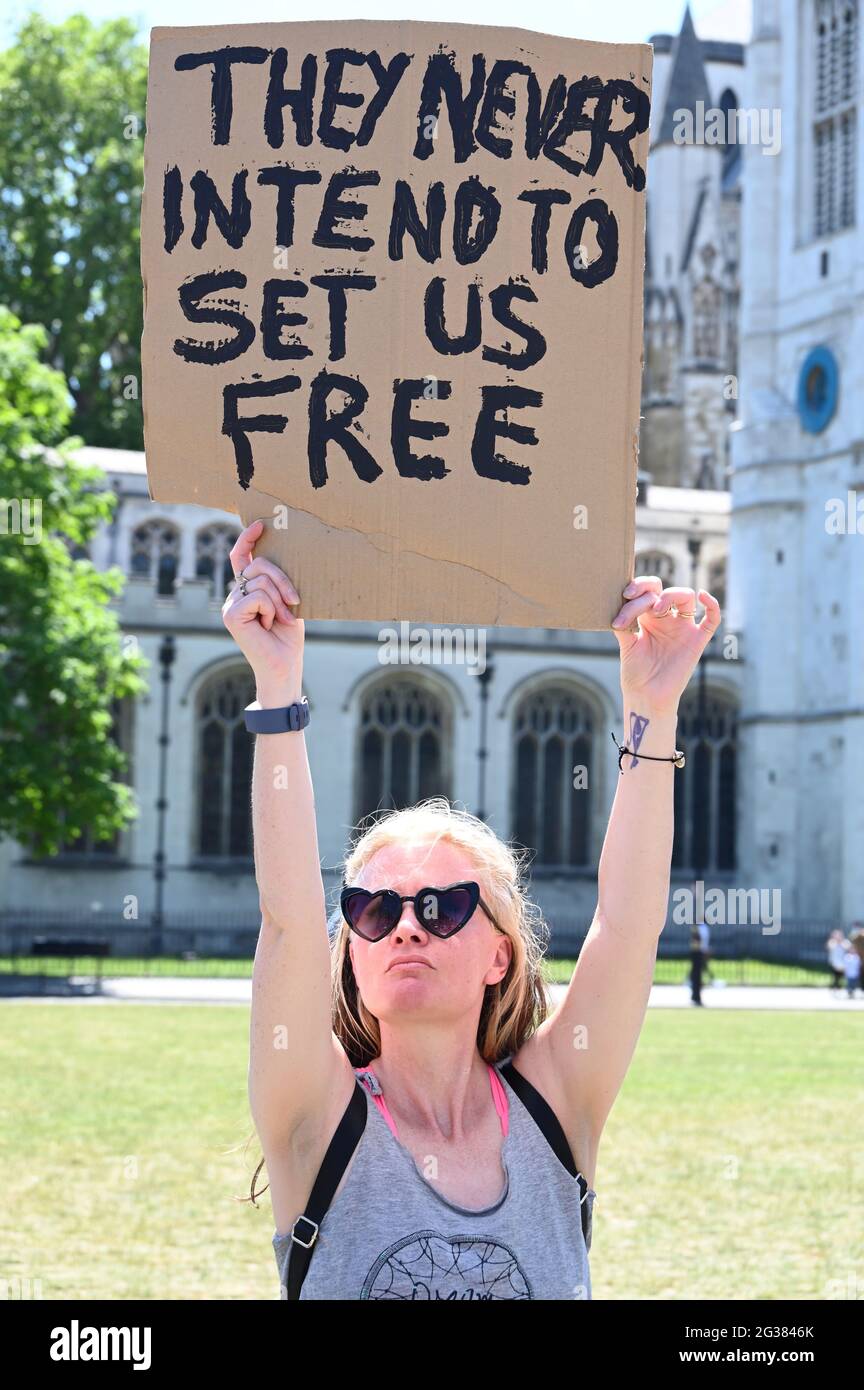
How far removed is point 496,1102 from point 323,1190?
0.31m

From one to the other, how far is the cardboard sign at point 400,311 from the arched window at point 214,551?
122 ft

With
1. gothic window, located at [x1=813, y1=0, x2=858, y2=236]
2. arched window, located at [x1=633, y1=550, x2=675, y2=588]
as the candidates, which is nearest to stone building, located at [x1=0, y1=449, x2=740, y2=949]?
arched window, located at [x1=633, y1=550, x2=675, y2=588]

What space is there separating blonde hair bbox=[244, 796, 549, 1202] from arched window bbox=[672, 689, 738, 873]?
36.1m

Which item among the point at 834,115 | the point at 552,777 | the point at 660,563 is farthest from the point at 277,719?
the point at 660,563

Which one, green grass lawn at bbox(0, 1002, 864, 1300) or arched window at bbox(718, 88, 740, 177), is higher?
arched window at bbox(718, 88, 740, 177)

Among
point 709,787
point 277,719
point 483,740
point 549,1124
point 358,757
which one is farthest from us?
point 709,787

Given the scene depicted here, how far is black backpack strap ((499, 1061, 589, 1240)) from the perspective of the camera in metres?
2.65

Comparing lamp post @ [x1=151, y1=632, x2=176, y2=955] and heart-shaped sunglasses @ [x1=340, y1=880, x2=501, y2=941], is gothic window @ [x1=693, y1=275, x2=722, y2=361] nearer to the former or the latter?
lamp post @ [x1=151, y1=632, x2=176, y2=955]

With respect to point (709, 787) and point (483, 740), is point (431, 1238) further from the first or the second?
point (709, 787)

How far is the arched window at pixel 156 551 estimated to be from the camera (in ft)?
133

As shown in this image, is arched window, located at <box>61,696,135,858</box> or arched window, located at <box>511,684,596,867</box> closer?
arched window, located at <box>61,696,135,858</box>

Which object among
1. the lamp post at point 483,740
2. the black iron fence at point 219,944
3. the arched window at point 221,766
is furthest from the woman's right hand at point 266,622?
the lamp post at point 483,740

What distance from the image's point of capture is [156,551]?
4050 cm
